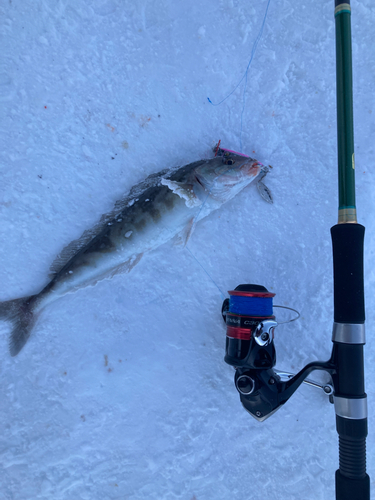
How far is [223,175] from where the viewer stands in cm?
189

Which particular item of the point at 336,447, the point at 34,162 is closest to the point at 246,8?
the point at 34,162

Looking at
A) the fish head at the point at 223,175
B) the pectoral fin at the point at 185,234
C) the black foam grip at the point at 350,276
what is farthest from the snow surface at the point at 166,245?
the black foam grip at the point at 350,276

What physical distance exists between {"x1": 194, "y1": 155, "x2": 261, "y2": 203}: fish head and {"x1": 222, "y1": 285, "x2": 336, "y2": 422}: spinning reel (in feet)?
2.06

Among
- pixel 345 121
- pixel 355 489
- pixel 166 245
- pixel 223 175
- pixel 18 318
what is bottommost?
pixel 355 489

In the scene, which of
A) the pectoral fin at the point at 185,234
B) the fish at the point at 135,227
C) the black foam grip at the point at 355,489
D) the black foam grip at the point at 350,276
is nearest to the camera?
the black foam grip at the point at 355,489

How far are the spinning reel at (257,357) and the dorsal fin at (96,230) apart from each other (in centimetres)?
83

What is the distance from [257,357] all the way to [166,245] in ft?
2.74

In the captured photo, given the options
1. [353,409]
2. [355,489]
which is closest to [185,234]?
[353,409]

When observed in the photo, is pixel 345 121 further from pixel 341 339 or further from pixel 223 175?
pixel 341 339

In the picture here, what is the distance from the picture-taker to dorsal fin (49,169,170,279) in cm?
191

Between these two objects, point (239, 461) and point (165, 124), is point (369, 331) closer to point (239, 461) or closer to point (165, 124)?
point (239, 461)

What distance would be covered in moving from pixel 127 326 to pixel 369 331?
149cm

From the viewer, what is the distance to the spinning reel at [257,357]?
1.53m

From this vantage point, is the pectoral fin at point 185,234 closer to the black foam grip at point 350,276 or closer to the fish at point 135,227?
the fish at point 135,227
